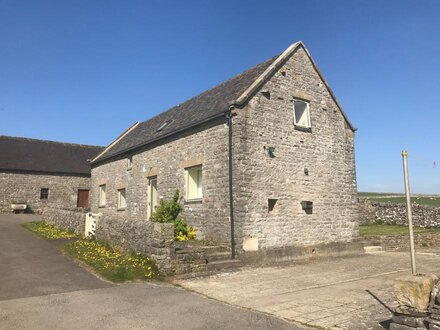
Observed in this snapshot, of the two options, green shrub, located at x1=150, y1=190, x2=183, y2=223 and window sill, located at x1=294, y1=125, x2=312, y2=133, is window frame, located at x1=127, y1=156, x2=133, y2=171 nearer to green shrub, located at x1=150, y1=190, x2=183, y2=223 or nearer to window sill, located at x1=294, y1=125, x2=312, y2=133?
green shrub, located at x1=150, y1=190, x2=183, y2=223

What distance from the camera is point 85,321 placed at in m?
5.88

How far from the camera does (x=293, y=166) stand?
13.3 m

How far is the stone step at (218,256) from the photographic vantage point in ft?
35.0

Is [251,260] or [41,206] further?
[41,206]

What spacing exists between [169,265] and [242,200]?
3.19m

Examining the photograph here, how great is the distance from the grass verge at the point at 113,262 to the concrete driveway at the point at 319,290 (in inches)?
42.7

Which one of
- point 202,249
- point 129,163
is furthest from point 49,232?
point 202,249

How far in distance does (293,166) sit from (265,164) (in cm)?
144

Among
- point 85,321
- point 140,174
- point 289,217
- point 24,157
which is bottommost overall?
point 85,321

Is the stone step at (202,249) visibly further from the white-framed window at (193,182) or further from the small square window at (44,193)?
the small square window at (44,193)

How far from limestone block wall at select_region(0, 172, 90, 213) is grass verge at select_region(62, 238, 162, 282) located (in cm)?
2016

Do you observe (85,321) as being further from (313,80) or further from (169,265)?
(313,80)

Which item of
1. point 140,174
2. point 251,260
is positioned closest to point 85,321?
point 251,260

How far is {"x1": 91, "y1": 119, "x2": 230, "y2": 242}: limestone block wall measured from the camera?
1224 cm
